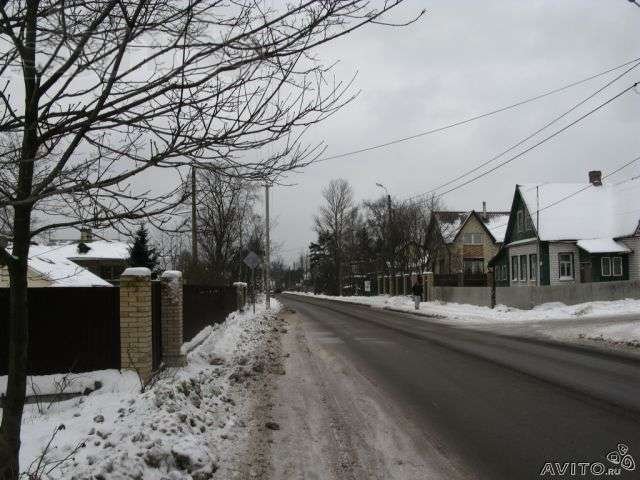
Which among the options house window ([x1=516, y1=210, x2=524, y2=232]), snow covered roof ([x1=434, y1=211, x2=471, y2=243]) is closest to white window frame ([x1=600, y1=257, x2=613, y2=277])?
house window ([x1=516, y1=210, x2=524, y2=232])

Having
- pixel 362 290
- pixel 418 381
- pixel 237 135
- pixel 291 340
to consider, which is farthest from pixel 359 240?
pixel 237 135

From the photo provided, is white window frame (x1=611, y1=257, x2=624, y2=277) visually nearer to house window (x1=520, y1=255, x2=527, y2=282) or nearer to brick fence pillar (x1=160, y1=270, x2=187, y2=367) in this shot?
house window (x1=520, y1=255, x2=527, y2=282)

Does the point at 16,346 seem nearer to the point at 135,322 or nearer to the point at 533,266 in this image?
the point at 135,322

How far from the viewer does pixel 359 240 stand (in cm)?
7450

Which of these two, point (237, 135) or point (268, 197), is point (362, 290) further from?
point (237, 135)

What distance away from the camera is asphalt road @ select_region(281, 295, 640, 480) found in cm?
569

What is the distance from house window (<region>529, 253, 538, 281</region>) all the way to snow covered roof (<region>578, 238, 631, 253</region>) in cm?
336

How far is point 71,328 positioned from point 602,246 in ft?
107

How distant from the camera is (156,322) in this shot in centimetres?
941

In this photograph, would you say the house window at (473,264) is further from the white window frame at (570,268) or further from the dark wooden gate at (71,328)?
the dark wooden gate at (71,328)

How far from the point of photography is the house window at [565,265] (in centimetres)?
3619

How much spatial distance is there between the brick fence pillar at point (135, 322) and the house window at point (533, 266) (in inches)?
1304

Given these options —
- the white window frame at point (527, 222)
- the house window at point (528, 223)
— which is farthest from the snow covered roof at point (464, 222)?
the house window at point (528, 223)

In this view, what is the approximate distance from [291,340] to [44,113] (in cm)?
1411
